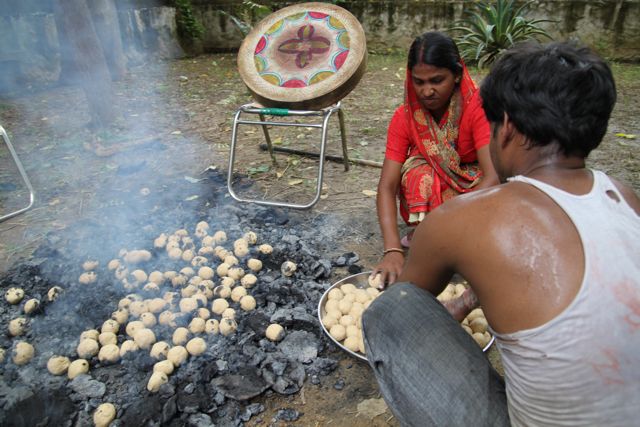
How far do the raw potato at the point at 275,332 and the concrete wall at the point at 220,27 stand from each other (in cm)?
708

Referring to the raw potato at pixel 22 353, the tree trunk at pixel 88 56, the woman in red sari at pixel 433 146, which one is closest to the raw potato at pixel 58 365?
the raw potato at pixel 22 353

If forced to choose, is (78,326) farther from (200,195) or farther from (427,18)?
(427,18)

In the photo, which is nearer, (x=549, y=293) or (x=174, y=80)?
(x=549, y=293)

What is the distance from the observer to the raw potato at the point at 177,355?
2170 millimetres

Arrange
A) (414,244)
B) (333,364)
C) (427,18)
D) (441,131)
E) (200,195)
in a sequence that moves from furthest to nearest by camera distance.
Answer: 1. (427,18)
2. (200,195)
3. (441,131)
4. (333,364)
5. (414,244)

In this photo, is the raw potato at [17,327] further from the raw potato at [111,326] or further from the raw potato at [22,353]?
the raw potato at [111,326]

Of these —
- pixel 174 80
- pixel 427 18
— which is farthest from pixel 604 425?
pixel 427 18

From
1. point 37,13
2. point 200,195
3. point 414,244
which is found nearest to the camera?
point 414,244

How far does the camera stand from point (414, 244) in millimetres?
1444

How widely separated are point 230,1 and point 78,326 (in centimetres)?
857

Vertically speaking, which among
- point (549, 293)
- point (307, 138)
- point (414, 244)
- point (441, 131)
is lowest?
point (307, 138)

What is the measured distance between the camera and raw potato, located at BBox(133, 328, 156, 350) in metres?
2.24

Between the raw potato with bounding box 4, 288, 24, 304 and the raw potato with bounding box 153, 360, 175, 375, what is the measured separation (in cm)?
106

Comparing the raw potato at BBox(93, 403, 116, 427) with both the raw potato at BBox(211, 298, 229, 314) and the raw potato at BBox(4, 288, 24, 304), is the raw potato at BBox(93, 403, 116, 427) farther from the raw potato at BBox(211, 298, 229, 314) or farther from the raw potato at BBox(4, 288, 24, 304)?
the raw potato at BBox(4, 288, 24, 304)
